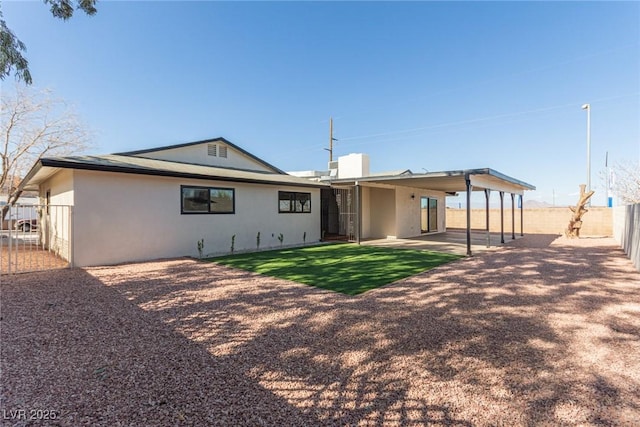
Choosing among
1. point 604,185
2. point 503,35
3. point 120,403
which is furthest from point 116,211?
point 604,185

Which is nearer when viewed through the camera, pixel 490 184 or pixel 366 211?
pixel 490 184

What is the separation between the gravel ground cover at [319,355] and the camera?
2.29 m

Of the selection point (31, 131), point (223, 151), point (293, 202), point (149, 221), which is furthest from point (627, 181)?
point (31, 131)

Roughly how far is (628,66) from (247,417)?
19397 millimetres

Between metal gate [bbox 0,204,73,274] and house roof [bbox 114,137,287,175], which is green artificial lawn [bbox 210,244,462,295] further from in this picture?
house roof [bbox 114,137,287,175]

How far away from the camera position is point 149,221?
8.90 m

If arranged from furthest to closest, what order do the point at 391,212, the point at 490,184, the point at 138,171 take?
the point at 391,212 < the point at 490,184 < the point at 138,171

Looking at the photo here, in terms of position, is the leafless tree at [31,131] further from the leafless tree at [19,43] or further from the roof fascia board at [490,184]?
the roof fascia board at [490,184]

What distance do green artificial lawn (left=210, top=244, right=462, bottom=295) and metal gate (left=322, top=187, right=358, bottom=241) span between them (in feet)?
14.2

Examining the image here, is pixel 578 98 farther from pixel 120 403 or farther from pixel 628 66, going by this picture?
pixel 120 403

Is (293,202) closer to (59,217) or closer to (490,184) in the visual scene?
(59,217)

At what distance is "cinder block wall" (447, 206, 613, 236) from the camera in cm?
1795

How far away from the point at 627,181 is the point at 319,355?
25634mm

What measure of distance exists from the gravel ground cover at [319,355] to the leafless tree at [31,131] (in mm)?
18389
